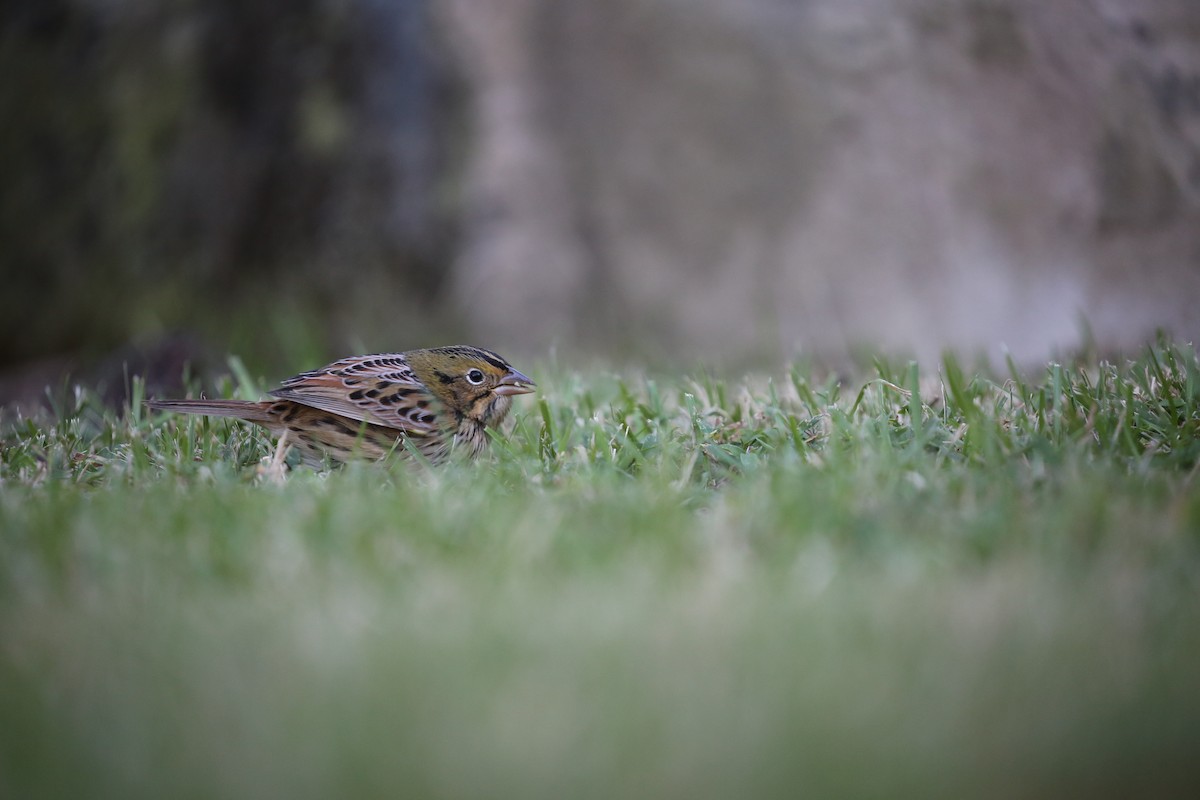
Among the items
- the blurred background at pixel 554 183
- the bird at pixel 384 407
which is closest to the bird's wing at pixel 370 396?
the bird at pixel 384 407

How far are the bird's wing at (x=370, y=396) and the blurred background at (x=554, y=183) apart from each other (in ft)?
7.64

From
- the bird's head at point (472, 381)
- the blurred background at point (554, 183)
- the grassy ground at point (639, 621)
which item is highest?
the blurred background at point (554, 183)

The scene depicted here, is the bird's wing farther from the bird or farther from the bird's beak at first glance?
the bird's beak

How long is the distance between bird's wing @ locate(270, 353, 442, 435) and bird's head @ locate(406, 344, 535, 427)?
0.07 metres

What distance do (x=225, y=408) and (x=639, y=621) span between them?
225cm

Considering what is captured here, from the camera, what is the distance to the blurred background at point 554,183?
642 centimetres

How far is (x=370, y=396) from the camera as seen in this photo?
13.0ft

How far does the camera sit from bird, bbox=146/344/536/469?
3.94m

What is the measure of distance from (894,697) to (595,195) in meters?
5.82

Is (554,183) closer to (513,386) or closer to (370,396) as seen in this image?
(513,386)

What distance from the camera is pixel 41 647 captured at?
7.48 feet

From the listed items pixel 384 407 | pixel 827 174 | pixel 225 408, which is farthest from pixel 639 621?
pixel 827 174

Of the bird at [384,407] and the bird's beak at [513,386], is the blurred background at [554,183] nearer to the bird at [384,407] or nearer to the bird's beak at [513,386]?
the bird at [384,407]

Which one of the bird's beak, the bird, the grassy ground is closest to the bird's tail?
the bird
